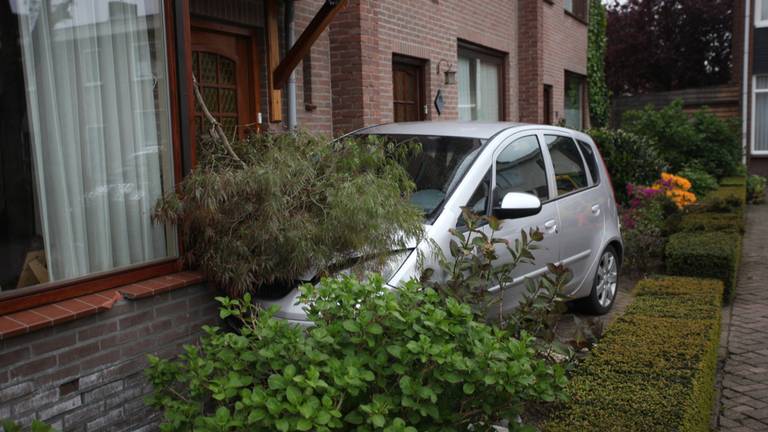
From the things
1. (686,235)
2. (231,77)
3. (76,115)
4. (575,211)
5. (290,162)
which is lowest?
(686,235)

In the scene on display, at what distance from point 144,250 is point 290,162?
958mm

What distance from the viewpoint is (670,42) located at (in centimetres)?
3092

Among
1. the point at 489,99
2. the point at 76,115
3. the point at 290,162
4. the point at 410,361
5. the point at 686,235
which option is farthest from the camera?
the point at 489,99

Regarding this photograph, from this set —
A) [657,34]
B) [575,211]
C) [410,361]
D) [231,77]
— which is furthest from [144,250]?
[657,34]

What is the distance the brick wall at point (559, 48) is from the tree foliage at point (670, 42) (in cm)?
1438

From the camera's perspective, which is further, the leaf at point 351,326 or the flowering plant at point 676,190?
the flowering plant at point 676,190

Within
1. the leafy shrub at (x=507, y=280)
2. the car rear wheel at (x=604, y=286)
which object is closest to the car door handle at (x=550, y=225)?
the car rear wheel at (x=604, y=286)

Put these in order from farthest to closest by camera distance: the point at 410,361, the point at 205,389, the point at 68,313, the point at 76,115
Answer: the point at 76,115
the point at 68,313
the point at 205,389
the point at 410,361

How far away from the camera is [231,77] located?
6.66 metres

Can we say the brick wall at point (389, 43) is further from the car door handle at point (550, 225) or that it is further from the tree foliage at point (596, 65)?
the tree foliage at point (596, 65)

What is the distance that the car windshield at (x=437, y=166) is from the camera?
4.86 m

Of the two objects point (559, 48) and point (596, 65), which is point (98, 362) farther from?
point (596, 65)

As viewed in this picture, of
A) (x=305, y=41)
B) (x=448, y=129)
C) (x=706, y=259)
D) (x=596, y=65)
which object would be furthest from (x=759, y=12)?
(x=448, y=129)

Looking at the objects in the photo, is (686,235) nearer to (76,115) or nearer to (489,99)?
(489,99)
